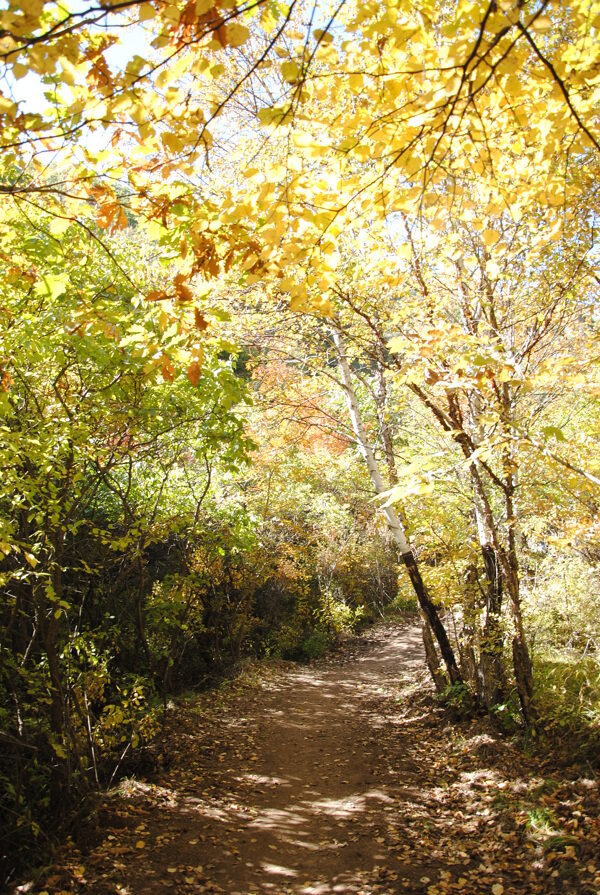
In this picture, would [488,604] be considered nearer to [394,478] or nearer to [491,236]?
[394,478]

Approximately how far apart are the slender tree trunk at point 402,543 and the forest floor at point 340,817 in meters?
0.75

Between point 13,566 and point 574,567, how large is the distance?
6143 millimetres

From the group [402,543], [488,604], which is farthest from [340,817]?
[402,543]

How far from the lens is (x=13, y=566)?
4840mm

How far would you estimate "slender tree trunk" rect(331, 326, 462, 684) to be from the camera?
7.05 m

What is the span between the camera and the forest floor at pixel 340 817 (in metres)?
3.63

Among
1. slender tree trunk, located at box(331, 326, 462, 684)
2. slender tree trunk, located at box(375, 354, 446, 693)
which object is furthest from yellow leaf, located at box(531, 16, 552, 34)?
slender tree trunk, located at box(375, 354, 446, 693)

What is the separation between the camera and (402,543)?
7250 mm

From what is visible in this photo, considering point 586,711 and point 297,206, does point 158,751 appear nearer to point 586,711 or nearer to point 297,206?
point 586,711

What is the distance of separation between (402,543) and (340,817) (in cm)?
332

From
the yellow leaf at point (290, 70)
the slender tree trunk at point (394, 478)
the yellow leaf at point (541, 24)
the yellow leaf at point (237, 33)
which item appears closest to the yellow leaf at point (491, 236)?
the yellow leaf at point (541, 24)

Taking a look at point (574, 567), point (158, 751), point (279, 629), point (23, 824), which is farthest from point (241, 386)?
point (279, 629)

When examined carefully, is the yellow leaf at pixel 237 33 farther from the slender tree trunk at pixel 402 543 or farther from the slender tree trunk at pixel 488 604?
the slender tree trunk at pixel 402 543

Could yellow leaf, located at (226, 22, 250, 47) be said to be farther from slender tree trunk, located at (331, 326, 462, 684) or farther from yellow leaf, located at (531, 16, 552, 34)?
slender tree trunk, located at (331, 326, 462, 684)
